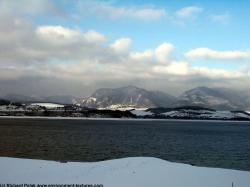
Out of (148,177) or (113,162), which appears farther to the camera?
(113,162)

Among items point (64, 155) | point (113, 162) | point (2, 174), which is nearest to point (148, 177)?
point (113, 162)

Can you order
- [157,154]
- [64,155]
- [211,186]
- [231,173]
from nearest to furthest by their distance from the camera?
[211,186]
[231,173]
[64,155]
[157,154]

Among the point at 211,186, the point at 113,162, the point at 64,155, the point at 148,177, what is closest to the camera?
the point at 211,186

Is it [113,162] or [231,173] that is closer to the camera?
[231,173]

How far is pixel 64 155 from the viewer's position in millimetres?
54250

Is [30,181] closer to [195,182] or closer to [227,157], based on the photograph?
[195,182]

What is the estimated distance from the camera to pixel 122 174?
80.2ft

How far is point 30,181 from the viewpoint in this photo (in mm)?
22719

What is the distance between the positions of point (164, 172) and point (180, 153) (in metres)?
37.3

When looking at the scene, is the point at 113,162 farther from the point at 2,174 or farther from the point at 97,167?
the point at 2,174

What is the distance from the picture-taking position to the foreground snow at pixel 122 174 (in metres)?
22.6

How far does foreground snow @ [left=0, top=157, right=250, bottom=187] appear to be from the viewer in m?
22.6

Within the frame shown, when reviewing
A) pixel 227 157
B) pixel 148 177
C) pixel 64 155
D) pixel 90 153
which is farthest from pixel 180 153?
pixel 148 177

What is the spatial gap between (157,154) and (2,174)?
3863 centimetres
